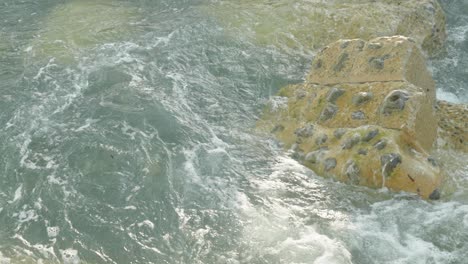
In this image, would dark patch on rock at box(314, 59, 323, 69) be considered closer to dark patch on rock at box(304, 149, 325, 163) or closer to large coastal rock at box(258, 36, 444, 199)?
large coastal rock at box(258, 36, 444, 199)

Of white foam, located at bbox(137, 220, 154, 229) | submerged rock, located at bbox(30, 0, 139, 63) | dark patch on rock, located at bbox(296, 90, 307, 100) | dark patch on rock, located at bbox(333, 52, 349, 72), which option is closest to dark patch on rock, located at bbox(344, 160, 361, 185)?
dark patch on rock, located at bbox(296, 90, 307, 100)

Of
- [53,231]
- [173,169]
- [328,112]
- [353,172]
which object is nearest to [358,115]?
[328,112]

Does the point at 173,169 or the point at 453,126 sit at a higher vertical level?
the point at 453,126

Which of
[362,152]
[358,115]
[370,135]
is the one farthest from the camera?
[358,115]

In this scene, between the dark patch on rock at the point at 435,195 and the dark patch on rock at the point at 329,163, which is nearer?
the dark patch on rock at the point at 435,195

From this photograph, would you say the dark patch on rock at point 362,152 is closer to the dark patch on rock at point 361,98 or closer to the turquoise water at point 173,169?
the turquoise water at point 173,169

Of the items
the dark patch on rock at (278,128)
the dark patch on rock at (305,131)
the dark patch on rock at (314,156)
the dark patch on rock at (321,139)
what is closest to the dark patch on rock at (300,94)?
the dark patch on rock at (278,128)

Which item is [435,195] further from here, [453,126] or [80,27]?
[80,27]
